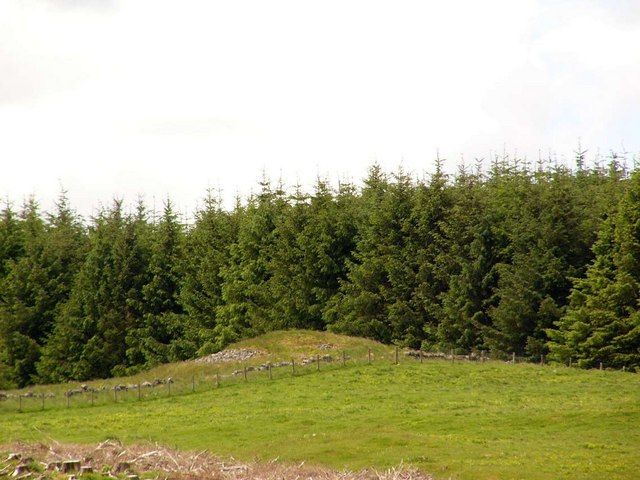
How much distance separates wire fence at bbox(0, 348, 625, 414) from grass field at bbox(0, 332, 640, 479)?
0.90 meters

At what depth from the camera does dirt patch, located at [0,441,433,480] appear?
25703mm

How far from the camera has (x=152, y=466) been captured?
2695cm

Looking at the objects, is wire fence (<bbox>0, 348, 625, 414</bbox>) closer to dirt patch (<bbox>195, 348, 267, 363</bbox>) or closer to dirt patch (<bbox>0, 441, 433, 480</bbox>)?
dirt patch (<bbox>195, 348, 267, 363</bbox>)

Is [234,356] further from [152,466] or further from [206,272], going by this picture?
[152,466]

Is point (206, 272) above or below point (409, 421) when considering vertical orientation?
above

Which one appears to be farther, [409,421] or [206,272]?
[206,272]

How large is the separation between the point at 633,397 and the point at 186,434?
872 inches

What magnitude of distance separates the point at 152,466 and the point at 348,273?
5316 centimetres

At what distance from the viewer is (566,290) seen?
67562mm

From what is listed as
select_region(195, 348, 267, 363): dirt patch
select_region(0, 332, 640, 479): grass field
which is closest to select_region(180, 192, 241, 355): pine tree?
select_region(195, 348, 267, 363): dirt patch

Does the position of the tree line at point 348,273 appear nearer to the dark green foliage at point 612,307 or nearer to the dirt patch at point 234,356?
the dark green foliage at point 612,307

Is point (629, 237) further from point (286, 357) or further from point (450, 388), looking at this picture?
point (286, 357)

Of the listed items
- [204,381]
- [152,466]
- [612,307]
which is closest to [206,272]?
[204,381]

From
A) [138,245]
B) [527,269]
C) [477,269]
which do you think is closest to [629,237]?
[527,269]
